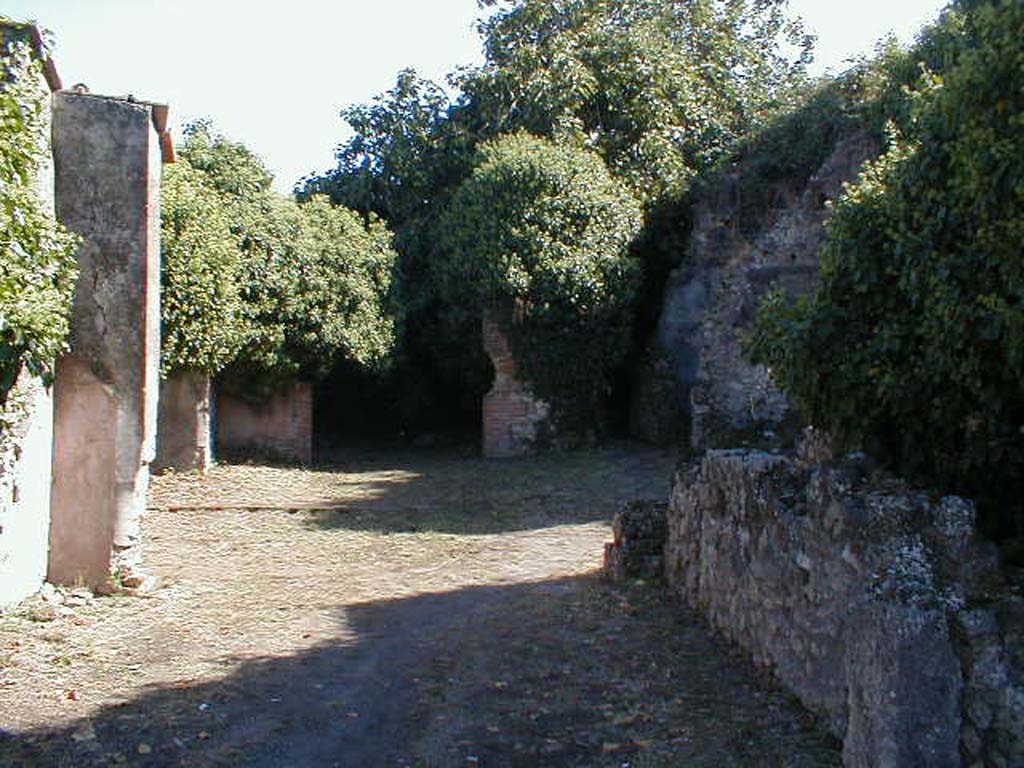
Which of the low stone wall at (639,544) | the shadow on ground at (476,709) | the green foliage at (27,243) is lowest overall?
the shadow on ground at (476,709)

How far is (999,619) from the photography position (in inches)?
181

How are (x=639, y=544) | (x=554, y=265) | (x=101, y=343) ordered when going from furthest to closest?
1. (x=554, y=265)
2. (x=639, y=544)
3. (x=101, y=343)

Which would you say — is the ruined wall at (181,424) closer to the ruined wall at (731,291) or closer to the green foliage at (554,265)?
the green foliage at (554,265)

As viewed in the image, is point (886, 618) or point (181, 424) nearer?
point (886, 618)

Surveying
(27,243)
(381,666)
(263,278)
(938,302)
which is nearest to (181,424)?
(263,278)

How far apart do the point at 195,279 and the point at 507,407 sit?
6.47 metres

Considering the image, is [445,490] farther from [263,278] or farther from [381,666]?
[381,666]

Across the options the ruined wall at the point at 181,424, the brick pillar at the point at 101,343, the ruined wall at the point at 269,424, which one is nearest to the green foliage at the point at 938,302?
the brick pillar at the point at 101,343

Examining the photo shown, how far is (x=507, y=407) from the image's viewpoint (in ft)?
65.3

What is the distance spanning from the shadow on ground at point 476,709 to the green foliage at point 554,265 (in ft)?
36.5

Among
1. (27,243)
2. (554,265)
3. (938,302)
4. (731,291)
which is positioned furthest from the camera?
(554,265)

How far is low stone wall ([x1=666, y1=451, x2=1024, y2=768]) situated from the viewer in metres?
4.44

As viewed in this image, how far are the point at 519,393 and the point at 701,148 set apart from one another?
730 centimetres

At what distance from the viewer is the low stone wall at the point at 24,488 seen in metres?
7.97
